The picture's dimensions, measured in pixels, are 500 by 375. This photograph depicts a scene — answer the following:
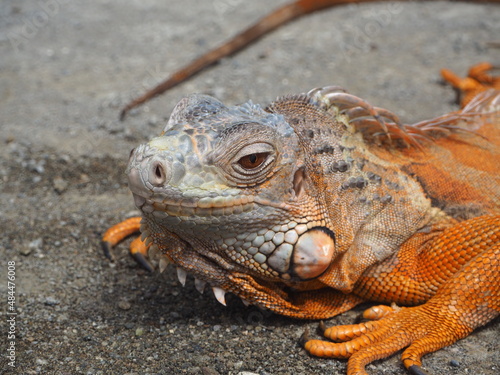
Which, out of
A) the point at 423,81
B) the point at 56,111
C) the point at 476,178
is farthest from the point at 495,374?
the point at 56,111

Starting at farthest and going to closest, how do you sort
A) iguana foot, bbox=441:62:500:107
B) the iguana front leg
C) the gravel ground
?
iguana foot, bbox=441:62:500:107, the gravel ground, the iguana front leg

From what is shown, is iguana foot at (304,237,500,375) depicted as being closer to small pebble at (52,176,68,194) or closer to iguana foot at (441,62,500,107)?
small pebble at (52,176,68,194)

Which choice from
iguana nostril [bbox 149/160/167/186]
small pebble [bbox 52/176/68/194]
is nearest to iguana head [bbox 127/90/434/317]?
iguana nostril [bbox 149/160/167/186]

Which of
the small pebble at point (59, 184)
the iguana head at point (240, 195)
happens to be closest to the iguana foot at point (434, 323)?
the iguana head at point (240, 195)

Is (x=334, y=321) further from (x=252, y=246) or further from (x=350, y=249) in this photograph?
(x=252, y=246)

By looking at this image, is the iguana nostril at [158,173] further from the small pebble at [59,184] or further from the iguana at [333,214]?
the small pebble at [59,184]

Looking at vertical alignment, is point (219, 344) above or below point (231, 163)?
below
